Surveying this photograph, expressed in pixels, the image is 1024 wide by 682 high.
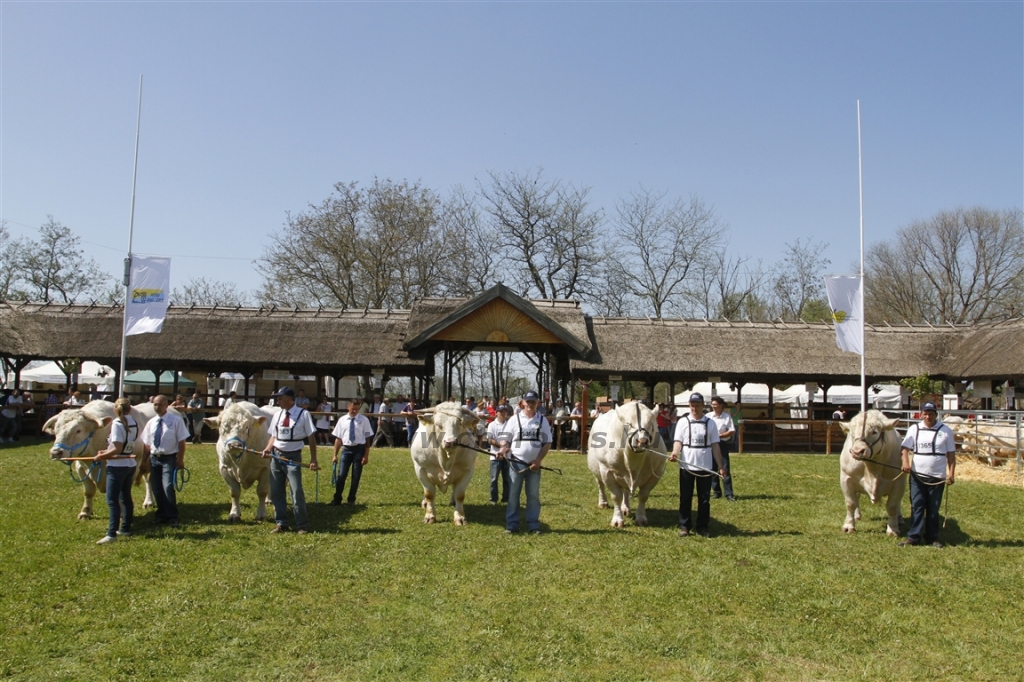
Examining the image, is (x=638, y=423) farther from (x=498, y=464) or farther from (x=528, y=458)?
(x=498, y=464)

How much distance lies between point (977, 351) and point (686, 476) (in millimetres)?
22691

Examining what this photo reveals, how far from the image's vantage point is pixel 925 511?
9.58 m

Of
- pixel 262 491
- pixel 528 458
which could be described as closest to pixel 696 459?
pixel 528 458

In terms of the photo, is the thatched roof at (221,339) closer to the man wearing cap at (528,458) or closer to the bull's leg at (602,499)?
the bull's leg at (602,499)

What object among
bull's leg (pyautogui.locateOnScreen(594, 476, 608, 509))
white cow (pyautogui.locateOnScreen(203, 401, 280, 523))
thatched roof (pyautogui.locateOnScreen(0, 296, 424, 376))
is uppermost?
thatched roof (pyautogui.locateOnScreen(0, 296, 424, 376))

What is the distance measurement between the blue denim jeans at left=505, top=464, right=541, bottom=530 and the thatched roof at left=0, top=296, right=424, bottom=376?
683 inches

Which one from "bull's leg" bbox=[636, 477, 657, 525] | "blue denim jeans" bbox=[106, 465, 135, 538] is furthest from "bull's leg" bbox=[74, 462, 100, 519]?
"bull's leg" bbox=[636, 477, 657, 525]

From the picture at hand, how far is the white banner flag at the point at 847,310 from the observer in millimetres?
20297

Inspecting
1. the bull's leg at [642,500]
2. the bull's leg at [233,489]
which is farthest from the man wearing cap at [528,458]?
the bull's leg at [233,489]

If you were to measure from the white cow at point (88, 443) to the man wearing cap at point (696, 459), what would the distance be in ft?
24.3

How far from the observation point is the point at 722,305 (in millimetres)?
48938

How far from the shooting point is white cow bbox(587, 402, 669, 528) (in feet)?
34.8

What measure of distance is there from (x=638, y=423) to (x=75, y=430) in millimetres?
8070

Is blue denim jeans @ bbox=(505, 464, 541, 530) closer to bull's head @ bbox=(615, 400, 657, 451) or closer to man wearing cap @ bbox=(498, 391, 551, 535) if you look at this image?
man wearing cap @ bbox=(498, 391, 551, 535)
